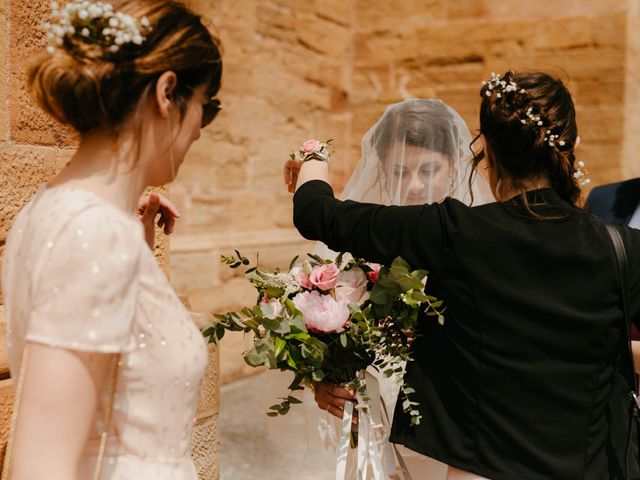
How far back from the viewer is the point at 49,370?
1130mm

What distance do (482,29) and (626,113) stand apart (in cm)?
143

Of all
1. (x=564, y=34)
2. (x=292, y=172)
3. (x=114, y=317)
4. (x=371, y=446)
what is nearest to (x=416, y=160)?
(x=292, y=172)

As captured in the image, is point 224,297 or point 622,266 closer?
point 622,266

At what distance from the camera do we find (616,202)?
10.9 ft

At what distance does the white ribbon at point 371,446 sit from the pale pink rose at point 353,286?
0.82 feet

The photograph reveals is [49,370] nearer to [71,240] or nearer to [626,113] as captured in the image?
[71,240]

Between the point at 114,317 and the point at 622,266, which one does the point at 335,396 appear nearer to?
the point at 622,266

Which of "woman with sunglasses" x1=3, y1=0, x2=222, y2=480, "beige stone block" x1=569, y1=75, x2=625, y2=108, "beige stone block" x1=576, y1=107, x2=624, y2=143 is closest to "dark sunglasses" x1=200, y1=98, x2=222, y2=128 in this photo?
"woman with sunglasses" x1=3, y1=0, x2=222, y2=480

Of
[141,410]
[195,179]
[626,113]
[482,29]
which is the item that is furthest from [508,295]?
[482,29]

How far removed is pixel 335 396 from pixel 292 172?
28.7 inches

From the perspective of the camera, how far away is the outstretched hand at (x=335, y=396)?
2.23m

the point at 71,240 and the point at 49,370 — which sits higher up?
the point at 71,240

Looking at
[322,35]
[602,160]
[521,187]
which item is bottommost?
[602,160]

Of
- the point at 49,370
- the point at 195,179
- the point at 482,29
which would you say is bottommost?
the point at 195,179
